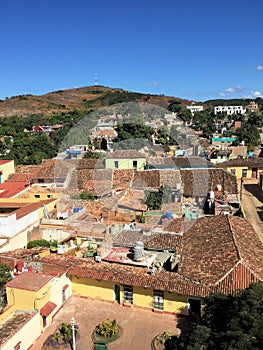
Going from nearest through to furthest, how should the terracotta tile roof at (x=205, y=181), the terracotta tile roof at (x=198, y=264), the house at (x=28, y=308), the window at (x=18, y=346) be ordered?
the window at (x=18, y=346)
the house at (x=28, y=308)
the terracotta tile roof at (x=198, y=264)
the terracotta tile roof at (x=205, y=181)

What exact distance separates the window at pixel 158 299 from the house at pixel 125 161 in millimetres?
16488

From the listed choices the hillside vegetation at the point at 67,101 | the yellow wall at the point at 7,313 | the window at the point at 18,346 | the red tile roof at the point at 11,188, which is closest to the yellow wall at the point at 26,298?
the yellow wall at the point at 7,313

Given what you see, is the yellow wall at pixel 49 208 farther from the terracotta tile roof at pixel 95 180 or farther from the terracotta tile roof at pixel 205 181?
the terracotta tile roof at pixel 205 181

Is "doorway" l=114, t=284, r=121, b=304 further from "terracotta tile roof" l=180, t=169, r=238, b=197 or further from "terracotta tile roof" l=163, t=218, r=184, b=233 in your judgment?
"terracotta tile roof" l=180, t=169, r=238, b=197

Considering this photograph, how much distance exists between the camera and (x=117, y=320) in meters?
9.38

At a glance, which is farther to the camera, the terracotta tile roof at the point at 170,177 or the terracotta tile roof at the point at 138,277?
the terracotta tile roof at the point at 170,177

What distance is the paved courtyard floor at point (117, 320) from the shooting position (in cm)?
845

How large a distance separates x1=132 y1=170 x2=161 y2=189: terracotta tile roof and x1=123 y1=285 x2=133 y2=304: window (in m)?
10.9

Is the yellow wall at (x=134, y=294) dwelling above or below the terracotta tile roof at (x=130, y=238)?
below

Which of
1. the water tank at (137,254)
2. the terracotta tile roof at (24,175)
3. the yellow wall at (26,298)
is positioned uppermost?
the terracotta tile roof at (24,175)

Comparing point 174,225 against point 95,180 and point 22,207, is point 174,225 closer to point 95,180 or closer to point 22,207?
point 22,207

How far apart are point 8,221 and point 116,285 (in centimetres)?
523

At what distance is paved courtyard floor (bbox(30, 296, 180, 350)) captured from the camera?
8445 millimetres

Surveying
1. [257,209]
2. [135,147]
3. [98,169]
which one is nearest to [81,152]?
[135,147]
